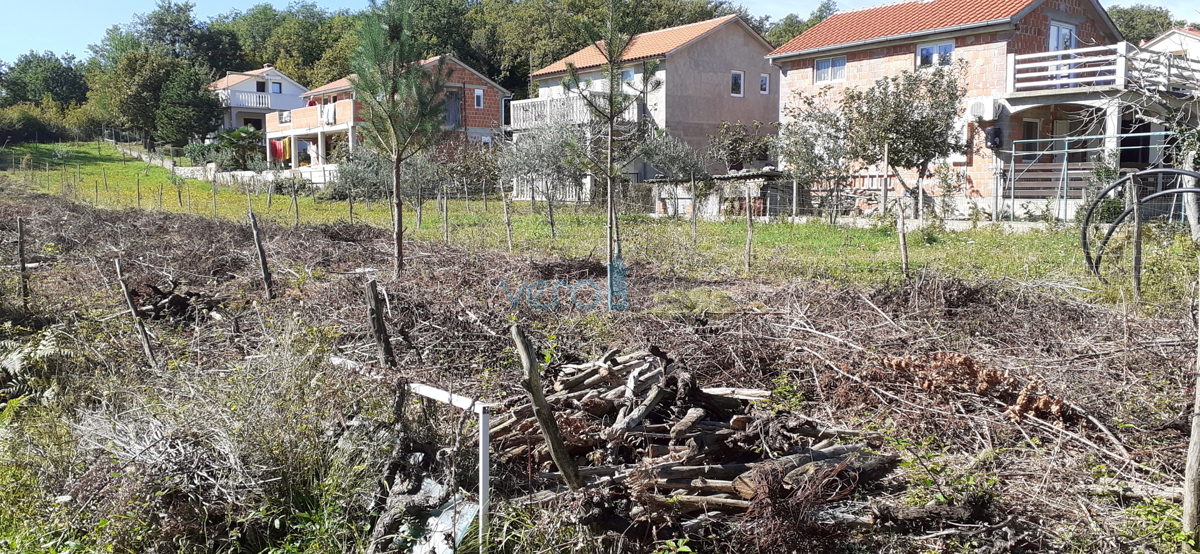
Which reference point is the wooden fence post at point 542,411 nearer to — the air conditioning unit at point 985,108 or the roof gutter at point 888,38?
the air conditioning unit at point 985,108

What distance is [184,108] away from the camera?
47.1 m

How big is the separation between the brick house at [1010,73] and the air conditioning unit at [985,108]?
0.12 ft

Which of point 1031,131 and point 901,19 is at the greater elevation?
point 901,19

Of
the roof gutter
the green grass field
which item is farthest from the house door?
the green grass field

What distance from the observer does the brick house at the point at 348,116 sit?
129ft

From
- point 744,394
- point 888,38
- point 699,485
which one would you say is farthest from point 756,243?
point 699,485

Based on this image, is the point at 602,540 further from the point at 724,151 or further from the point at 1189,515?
the point at 724,151

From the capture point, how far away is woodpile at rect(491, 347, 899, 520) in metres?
4.13

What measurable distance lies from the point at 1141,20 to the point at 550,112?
41.4 m

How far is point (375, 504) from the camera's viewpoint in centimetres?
423

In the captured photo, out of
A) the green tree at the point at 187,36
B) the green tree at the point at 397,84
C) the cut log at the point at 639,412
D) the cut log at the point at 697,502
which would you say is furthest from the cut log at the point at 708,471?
the green tree at the point at 187,36

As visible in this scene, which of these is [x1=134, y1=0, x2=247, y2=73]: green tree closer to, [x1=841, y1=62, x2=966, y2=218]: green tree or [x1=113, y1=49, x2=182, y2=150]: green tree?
[x1=113, y1=49, x2=182, y2=150]: green tree

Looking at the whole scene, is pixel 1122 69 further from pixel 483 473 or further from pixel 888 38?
pixel 483 473

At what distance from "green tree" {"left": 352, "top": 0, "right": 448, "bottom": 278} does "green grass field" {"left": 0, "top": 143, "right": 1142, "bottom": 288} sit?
3430mm
